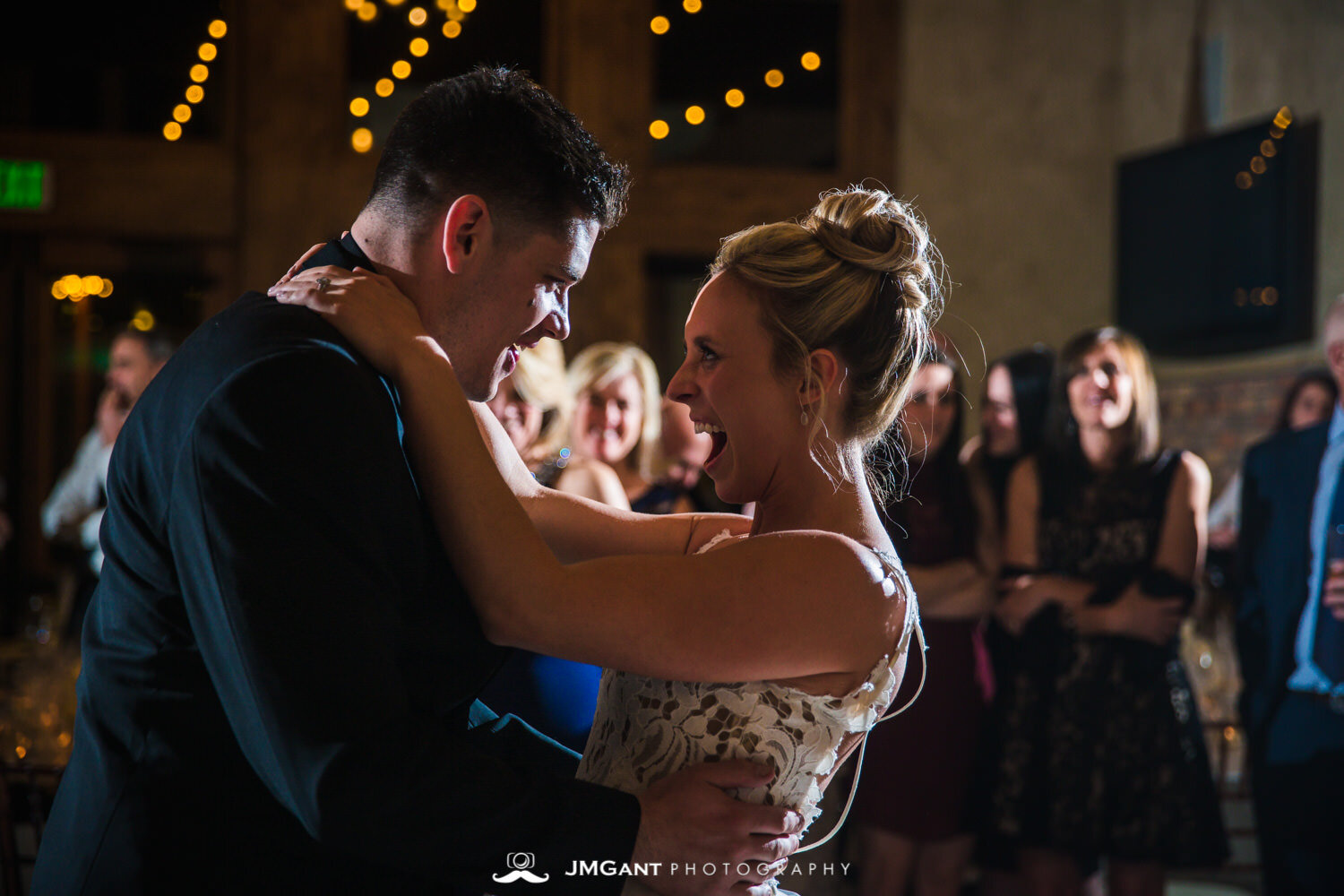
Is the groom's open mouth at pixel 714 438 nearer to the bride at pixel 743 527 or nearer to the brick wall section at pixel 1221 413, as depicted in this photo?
the bride at pixel 743 527

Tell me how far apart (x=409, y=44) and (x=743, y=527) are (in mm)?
5778

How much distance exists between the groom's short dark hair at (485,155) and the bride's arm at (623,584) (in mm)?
146

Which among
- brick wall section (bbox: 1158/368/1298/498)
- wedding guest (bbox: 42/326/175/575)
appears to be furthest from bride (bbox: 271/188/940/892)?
brick wall section (bbox: 1158/368/1298/498)

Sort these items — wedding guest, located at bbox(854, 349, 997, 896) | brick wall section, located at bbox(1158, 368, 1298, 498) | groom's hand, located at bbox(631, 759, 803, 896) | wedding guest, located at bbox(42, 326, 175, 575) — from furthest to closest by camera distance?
brick wall section, located at bbox(1158, 368, 1298, 498), wedding guest, located at bbox(42, 326, 175, 575), wedding guest, located at bbox(854, 349, 997, 896), groom's hand, located at bbox(631, 759, 803, 896)

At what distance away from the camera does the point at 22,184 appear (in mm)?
6305

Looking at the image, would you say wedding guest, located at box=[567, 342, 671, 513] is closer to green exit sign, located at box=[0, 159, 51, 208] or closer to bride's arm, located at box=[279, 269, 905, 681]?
bride's arm, located at box=[279, 269, 905, 681]

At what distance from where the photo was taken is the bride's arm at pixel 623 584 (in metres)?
1.23

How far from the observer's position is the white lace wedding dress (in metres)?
1.40

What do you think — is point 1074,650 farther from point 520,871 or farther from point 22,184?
point 22,184

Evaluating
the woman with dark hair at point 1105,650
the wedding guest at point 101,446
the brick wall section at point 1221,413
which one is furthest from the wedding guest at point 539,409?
the brick wall section at point 1221,413

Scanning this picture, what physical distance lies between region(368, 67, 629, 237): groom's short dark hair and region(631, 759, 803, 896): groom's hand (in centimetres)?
67

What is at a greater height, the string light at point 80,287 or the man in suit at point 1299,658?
the string light at point 80,287

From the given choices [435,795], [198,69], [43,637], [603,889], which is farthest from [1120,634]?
[198,69]

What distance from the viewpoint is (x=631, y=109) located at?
6.77 meters
